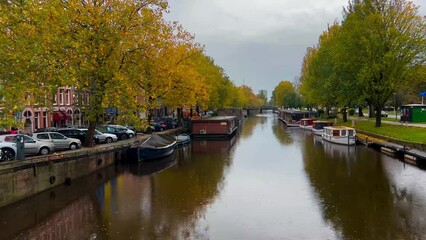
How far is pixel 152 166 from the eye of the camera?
3834 cm

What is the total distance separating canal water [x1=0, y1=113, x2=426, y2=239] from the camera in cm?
1839

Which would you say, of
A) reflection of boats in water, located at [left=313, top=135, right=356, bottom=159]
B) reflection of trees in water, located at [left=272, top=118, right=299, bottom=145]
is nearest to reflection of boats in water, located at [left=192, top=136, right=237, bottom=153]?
reflection of trees in water, located at [left=272, top=118, right=299, bottom=145]

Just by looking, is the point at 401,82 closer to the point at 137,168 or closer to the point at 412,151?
the point at 412,151

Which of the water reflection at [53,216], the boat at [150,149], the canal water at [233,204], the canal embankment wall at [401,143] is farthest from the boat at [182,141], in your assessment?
the water reflection at [53,216]

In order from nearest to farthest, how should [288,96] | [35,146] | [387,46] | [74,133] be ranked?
[35,146] → [74,133] → [387,46] → [288,96]

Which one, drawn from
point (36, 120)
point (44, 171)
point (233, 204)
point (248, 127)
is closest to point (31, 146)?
point (44, 171)

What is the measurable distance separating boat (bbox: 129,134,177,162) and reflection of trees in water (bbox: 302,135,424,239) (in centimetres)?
1443

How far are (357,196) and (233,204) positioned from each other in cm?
769

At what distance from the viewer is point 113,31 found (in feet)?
107

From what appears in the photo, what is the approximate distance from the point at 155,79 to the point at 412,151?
26.9 m

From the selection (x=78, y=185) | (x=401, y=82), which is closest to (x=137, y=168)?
(x=78, y=185)

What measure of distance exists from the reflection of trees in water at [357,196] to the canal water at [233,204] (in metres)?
0.05

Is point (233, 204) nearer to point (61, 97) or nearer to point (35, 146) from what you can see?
point (35, 146)

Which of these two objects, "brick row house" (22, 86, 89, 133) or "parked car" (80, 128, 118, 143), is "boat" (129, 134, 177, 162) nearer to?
"parked car" (80, 128, 118, 143)
